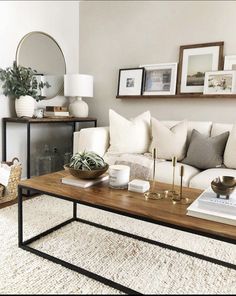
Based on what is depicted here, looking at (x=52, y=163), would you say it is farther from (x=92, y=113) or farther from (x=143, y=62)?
(x=143, y=62)

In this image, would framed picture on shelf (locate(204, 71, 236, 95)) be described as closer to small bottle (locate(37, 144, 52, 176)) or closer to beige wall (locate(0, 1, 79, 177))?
beige wall (locate(0, 1, 79, 177))

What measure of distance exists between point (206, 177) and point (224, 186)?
0.82 meters

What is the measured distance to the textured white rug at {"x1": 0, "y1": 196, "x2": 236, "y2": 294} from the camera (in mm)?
1340

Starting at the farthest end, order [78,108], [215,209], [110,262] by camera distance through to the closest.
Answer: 1. [78,108]
2. [110,262]
3. [215,209]

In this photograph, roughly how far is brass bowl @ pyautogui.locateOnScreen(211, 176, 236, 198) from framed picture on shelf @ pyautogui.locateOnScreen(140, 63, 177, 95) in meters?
1.94

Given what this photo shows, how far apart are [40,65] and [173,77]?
1.55 metres

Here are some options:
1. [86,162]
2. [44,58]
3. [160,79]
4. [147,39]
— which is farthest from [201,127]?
[44,58]

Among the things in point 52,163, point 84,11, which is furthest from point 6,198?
point 84,11

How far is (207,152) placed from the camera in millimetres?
2395

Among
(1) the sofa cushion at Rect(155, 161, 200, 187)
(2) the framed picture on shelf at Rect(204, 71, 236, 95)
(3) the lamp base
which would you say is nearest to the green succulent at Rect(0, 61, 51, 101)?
(3) the lamp base

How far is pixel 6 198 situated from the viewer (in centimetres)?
246

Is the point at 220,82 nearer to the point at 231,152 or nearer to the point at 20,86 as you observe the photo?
the point at 231,152

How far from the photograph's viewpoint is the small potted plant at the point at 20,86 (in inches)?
108

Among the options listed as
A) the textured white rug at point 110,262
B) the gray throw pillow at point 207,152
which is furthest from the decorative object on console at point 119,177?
the gray throw pillow at point 207,152
